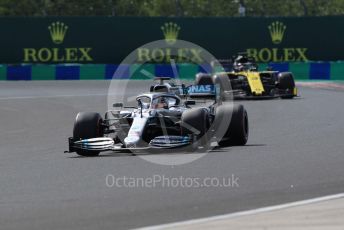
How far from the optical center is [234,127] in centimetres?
1334

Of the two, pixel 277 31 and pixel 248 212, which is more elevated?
pixel 277 31

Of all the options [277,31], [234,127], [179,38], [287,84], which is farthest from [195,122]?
[277,31]

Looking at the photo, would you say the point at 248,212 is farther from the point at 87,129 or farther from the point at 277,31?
the point at 277,31

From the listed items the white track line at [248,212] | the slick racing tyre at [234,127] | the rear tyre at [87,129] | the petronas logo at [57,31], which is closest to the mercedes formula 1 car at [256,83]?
the petronas logo at [57,31]

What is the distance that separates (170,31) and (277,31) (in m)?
3.65

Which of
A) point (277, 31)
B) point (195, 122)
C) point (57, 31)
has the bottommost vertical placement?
point (195, 122)

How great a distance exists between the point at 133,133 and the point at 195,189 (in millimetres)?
3266

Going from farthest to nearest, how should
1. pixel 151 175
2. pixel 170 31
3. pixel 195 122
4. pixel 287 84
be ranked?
pixel 170 31 → pixel 287 84 → pixel 195 122 → pixel 151 175

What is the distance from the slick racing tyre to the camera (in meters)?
13.3

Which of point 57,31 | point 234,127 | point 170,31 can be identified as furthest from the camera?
point 170,31

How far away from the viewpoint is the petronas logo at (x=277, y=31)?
110 feet

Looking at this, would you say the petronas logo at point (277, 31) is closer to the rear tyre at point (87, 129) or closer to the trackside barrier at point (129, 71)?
the trackside barrier at point (129, 71)

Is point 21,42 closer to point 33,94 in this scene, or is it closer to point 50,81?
point 50,81

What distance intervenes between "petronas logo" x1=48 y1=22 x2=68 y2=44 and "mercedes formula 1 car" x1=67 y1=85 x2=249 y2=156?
2026cm
